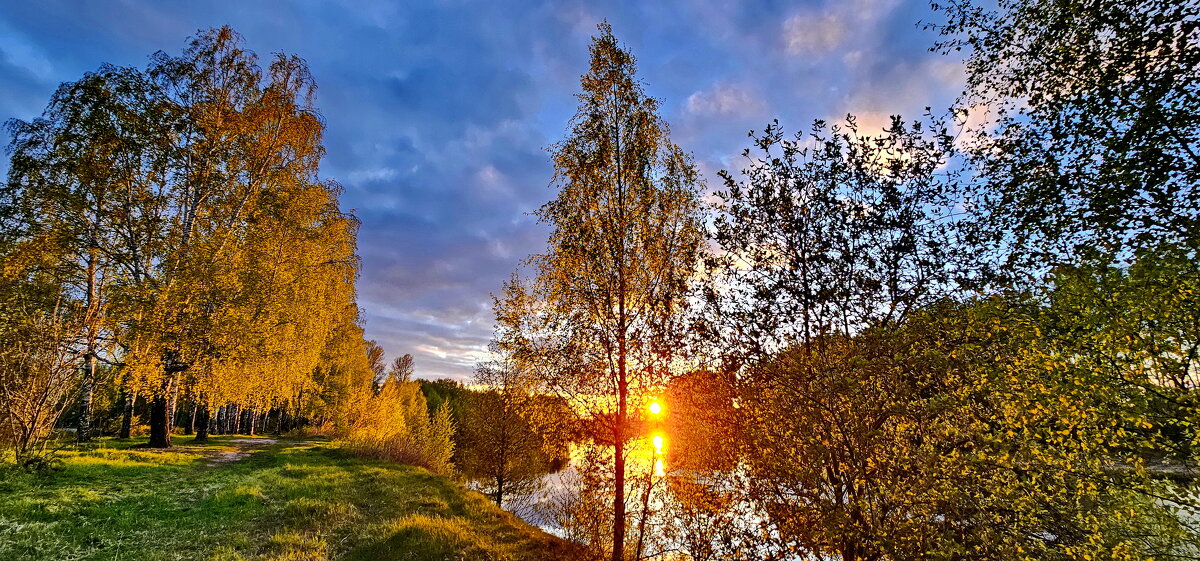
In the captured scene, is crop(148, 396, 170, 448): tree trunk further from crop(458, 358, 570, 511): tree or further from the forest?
crop(458, 358, 570, 511): tree

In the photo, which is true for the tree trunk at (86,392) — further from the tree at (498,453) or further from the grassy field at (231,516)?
the tree at (498,453)

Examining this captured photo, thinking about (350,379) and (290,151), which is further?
(350,379)

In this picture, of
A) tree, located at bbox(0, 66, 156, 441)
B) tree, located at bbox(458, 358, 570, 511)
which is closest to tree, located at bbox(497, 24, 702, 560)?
tree, located at bbox(458, 358, 570, 511)

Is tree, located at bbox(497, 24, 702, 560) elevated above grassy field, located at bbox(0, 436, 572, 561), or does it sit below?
above

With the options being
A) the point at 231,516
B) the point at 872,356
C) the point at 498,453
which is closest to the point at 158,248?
the point at 231,516

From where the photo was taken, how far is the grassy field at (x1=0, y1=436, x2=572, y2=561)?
287 inches

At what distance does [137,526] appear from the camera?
26.6 ft

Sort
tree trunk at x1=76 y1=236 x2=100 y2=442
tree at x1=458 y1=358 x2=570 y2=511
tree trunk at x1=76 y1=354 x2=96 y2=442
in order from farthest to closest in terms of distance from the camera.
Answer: tree at x1=458 y1=358 x2=570 y2=511 → tree trunk at x1=76 y1=354 x2=96 y2=442 → tree trunk at x1=76 y1=236 x2=100 y2=442

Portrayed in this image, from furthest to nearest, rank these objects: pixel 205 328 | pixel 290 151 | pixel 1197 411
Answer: pixel 290 151 → pixel 205 328 → pixel 1197 411

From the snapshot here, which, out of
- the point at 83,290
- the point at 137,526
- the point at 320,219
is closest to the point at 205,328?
the point at 83,290

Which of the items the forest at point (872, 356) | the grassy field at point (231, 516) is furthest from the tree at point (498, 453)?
the forest at point (872, 356)

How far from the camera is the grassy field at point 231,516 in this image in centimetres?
730

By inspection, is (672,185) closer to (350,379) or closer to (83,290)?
(83,290)

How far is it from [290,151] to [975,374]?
26096 mm
